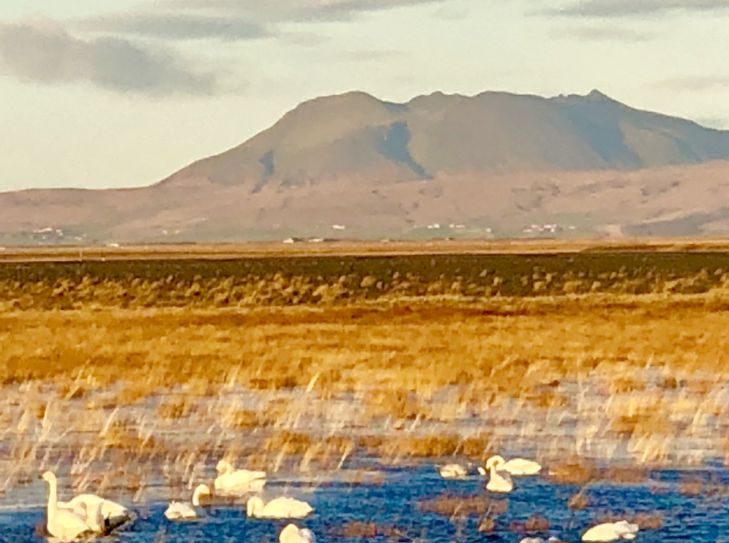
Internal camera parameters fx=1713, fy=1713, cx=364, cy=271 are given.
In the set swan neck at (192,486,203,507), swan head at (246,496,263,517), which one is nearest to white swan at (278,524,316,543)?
swan head at (246,496,263,517)

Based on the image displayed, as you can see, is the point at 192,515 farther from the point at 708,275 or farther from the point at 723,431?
the point at 708,275

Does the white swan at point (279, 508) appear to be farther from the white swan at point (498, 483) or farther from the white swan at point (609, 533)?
the white swan at point (609, 533)

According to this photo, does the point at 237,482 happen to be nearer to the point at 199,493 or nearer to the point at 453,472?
the point at 199,493

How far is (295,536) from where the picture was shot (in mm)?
15422

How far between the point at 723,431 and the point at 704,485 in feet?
16.9

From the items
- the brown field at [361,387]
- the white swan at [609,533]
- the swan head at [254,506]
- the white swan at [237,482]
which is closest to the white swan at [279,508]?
the swan head at [254,506]

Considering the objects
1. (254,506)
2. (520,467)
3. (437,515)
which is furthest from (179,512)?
(520,467)

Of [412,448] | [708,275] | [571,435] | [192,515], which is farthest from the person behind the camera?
[708,275]

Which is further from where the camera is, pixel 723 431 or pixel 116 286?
pixel 116 286

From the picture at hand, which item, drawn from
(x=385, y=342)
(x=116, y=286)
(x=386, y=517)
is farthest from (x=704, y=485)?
(x=116, y=286)

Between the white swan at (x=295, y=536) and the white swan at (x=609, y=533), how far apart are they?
262 centimetres

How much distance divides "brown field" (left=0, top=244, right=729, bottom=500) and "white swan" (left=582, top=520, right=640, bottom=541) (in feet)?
12.5

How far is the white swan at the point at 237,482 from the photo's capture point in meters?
18.8

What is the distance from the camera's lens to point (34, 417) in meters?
27.1
